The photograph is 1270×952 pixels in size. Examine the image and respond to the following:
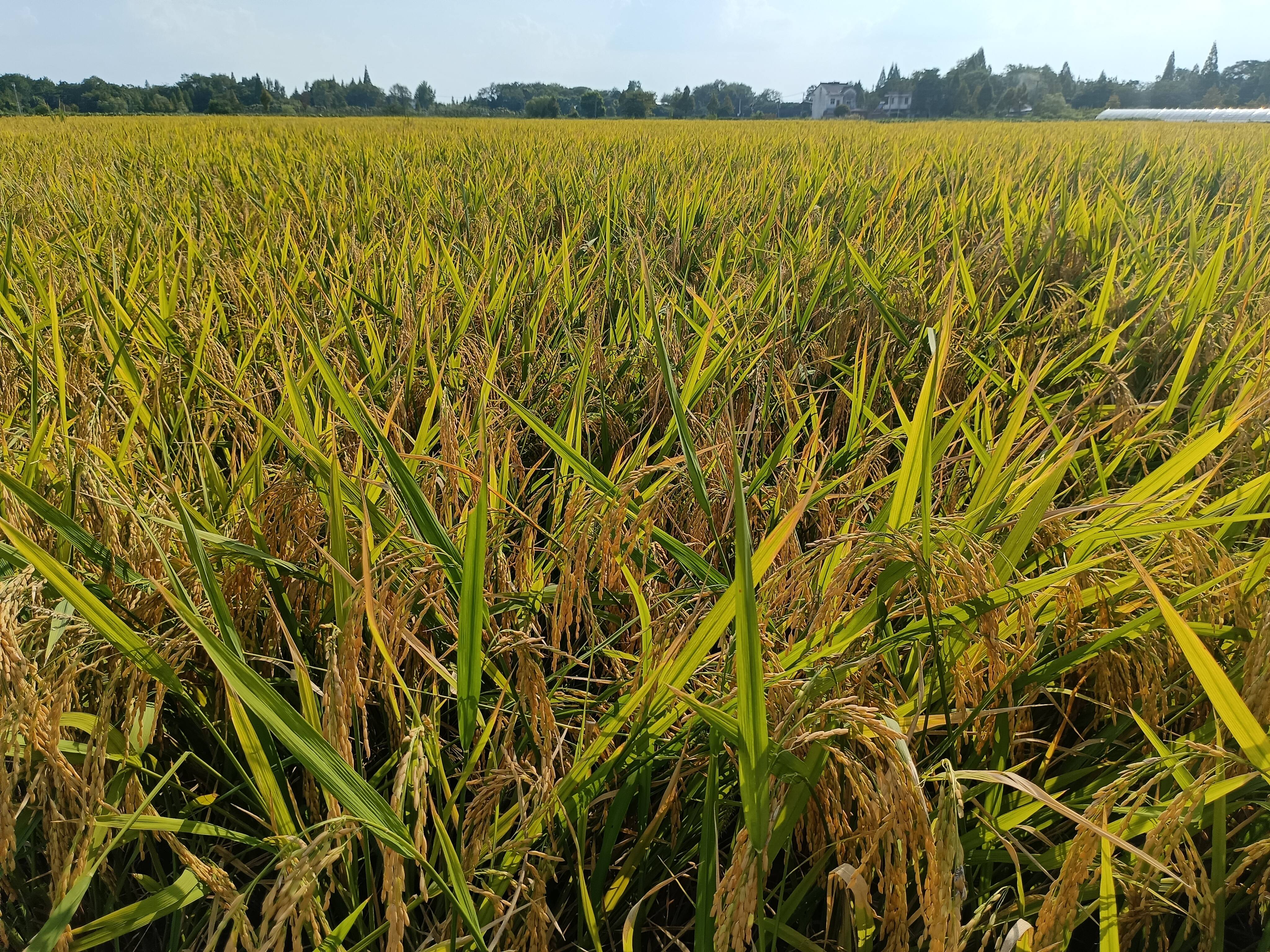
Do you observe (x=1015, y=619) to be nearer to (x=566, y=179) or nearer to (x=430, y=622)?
(x=430, y=622)

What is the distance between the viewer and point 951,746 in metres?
0.67

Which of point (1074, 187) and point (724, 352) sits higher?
point (1074, 187)

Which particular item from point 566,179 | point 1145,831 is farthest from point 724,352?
point 566,179

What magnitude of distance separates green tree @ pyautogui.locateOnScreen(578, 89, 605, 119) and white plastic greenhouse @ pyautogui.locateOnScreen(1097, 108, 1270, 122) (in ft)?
104

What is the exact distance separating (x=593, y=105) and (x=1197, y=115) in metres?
37.3

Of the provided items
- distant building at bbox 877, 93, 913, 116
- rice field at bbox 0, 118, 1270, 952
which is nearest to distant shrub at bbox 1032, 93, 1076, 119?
distant building at bbox 877, 93, 913, 116

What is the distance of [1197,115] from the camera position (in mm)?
28047

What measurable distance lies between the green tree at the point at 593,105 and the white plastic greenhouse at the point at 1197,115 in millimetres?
31584

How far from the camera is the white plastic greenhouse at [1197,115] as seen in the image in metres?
24.9

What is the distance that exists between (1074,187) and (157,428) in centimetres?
456

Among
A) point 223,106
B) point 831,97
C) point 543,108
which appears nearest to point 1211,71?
point 831,97

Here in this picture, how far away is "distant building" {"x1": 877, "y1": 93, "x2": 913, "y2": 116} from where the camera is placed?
72.1 metres

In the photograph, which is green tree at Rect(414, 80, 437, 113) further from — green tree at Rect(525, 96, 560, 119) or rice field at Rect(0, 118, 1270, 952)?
rice field at Rect(0, 118, 1270, 952)

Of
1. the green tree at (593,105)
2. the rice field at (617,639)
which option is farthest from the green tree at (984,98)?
the rice field at (617,639)
